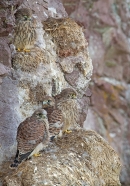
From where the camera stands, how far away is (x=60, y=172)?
5691mm

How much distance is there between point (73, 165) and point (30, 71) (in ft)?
4.53

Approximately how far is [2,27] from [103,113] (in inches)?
198

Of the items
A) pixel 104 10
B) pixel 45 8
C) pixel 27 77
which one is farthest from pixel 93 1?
pixel 27 77

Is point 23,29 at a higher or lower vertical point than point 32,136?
higher

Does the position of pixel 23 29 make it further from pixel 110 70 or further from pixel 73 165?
pixel 110 70

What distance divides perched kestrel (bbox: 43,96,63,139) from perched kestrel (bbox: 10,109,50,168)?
9.0 inches

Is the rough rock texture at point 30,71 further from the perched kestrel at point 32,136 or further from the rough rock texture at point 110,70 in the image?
the rough rock texture at point 110,70

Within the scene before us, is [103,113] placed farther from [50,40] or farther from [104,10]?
[50,40]

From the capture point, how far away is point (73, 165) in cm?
598

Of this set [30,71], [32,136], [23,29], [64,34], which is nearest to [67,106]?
[30,71]

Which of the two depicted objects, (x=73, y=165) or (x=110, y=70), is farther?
(x=110, y=70)

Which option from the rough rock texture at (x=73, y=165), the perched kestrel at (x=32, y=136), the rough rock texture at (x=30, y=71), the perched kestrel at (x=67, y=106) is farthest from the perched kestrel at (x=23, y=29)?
the rough rock texture at (x=73, y=165)

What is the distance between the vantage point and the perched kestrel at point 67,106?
21.2 ft

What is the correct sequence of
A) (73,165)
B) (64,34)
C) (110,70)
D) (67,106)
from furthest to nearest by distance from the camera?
(110,70)
(64,34)
(67,106)
(73,165)
